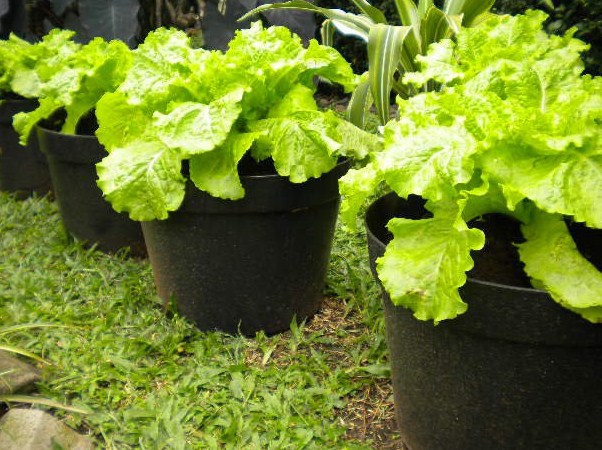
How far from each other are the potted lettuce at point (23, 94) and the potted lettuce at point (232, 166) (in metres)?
0.77

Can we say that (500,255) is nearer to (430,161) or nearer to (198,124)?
(430,161)

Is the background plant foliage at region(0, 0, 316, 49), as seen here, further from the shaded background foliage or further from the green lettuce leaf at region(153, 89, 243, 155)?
the green lettuce leaf at region(153, 89, 243, 155)

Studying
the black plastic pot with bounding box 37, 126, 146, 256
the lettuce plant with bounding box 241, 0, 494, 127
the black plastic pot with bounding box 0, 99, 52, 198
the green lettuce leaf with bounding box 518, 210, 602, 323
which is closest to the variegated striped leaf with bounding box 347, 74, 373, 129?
the lettuce plant with bounding box 241, 0, 494, 127

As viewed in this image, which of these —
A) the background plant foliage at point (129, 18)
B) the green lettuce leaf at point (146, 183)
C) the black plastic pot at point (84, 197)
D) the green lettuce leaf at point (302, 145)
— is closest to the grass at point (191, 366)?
the black plastic pot at point (84, 197)

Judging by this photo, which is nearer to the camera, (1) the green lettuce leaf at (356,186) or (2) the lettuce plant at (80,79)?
(1) the green lettuce leaf at (356,186)

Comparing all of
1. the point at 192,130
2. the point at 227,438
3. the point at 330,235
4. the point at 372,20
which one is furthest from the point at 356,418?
the point at 372,20

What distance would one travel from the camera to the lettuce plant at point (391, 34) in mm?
1997

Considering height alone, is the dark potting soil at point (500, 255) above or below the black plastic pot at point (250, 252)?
above

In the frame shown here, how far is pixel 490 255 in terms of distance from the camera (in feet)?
4.12

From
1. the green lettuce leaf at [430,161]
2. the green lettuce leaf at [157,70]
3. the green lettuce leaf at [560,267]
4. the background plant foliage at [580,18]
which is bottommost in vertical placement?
the background plant foliage at [580,18]

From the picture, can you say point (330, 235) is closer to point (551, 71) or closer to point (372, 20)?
→ point (551, 71)

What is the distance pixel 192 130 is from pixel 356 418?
836mm

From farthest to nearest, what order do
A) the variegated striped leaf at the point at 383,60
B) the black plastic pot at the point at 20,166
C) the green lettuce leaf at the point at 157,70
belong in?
the black plastic pot at the point at 20,166
the variegated striped leaf at the point at 383,60
the green lettuce leaf at the point at 157,70

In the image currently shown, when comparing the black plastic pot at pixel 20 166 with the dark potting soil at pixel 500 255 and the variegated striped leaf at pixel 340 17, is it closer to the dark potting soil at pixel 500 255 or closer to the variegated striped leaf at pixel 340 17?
Answer: the variegated striped leaf at pixel 340 17
